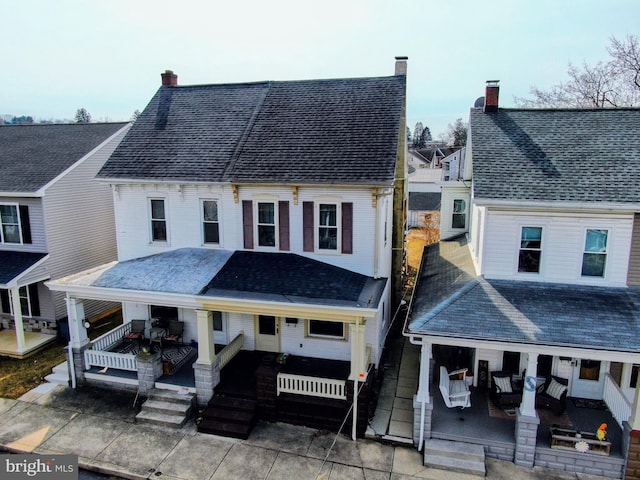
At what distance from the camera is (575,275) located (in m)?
12.0

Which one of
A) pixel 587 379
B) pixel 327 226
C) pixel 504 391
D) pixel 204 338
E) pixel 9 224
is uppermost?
pixel 327 226

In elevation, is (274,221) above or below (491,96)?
below

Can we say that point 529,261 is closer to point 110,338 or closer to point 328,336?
point 328,336

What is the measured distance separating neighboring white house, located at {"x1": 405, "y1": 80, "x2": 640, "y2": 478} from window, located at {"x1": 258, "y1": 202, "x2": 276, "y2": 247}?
16.8 ft

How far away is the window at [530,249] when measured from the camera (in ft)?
40.0

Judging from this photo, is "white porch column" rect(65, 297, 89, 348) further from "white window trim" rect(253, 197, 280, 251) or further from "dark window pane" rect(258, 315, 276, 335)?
"white window trim" rect(253, 197, 280, 251)

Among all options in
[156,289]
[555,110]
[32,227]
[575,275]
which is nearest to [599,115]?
[555,110]

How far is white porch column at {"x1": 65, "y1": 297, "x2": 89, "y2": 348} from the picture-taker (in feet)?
45.3

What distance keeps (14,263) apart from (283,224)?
11.1 m

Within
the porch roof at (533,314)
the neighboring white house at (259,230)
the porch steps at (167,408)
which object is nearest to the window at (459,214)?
the neighboring white house at (259,230)

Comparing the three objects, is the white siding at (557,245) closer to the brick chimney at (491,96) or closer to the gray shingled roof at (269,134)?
the gray shingled roof at (269,134)

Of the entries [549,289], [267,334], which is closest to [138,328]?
[267,334]

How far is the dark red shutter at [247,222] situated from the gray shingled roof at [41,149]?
884 cm

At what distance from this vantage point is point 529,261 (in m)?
12.4
